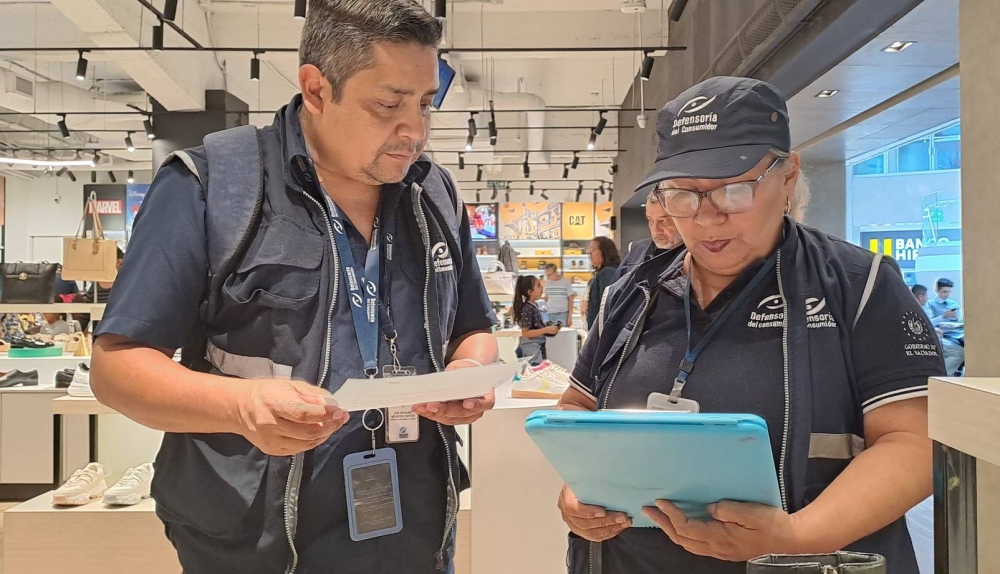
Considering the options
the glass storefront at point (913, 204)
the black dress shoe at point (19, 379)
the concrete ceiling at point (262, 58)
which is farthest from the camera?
the concrete ceiling at point (262, 58)

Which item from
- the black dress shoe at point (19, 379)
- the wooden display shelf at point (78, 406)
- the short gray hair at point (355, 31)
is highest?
the short gray hair at point (355, 31)

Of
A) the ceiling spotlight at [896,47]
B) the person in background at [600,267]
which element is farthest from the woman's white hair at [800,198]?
the person in background at [600,267]

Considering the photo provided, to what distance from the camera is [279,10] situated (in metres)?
9.87

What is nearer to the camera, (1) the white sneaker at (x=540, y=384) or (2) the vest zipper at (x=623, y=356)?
(2) the vest zipper at (x=623, y=356)

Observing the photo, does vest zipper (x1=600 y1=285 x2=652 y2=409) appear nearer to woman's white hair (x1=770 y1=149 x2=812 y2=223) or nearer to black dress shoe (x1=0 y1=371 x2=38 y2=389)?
woman's white hair (x1=770 y1=149 x2=812 y2=223)

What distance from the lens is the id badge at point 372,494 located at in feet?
4.17

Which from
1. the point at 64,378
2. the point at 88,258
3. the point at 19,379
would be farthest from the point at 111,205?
the point at 88,258

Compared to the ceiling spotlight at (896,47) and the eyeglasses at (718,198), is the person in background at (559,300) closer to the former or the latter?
the ceiling spotlight at (896,47)

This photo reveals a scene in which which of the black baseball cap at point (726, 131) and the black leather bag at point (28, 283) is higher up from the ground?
the black baseball cap at point (726, 131)

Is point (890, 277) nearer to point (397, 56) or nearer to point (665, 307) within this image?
point (665, 307)

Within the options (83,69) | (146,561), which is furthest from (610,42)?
(146,561)

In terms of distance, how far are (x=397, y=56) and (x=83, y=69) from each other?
7.83 metres

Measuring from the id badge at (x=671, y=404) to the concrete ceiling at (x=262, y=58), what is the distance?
7705mm

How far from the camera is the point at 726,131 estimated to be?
1.26 m
